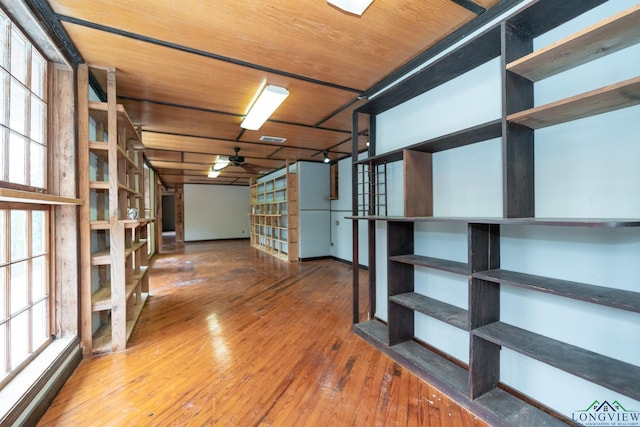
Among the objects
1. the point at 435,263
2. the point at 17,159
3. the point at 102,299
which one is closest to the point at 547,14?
the point at 435,263

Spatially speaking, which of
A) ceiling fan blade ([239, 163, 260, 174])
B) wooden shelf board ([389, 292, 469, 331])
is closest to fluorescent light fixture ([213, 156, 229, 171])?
ceiling fan blade ([239, 163, 260, 174])

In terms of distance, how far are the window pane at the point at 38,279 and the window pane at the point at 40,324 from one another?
0.23 ft

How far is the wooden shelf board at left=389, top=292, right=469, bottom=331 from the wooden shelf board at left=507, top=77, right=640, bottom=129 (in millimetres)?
1280

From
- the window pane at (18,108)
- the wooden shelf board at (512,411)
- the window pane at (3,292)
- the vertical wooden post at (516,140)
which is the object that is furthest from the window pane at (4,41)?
the wooden shelf board at (512,411)

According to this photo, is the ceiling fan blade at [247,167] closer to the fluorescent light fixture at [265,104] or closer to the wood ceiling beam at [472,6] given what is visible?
the fluorescent light fixture at [265,104]

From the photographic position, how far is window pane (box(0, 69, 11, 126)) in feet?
4.90

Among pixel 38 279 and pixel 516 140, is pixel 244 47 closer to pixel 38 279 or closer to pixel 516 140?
pixel 516 140

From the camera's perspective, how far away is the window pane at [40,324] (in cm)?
187

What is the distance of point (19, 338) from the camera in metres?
1.69

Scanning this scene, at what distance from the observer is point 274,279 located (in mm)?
4930

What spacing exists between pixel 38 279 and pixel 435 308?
9.79ft

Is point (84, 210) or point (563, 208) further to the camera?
point (84, 210)

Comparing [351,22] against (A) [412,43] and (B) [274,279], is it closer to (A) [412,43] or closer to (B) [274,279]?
(A) [412,43]

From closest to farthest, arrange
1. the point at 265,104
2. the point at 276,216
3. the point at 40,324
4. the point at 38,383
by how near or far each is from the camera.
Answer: the point at 38,383 → the point at 40,324 → the point at 265,104 → the point at 276,216
